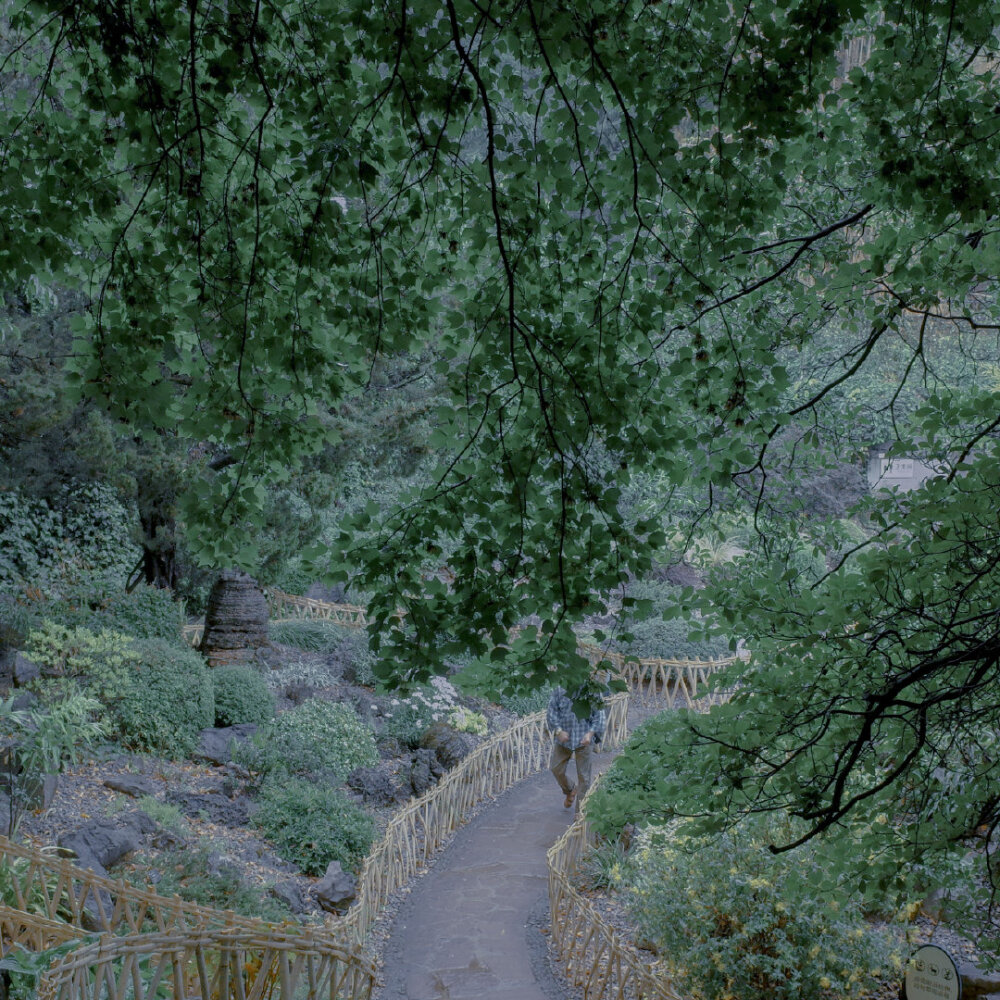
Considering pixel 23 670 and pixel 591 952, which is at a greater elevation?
pixel 23 670

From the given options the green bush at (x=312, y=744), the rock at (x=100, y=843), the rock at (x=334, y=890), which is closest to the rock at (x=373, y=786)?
the green bush at (x=312, y=744)

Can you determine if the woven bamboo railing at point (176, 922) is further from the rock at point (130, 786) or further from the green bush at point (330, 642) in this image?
the green bush at point (330, 642)

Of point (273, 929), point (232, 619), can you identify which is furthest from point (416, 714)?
point (273, 929)

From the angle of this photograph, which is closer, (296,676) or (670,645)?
(296,676)

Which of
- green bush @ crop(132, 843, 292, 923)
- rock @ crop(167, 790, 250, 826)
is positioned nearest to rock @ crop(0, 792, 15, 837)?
green bush @ crop(132, 843, 292, 923)

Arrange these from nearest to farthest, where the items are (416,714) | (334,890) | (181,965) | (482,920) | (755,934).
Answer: (181,965) → (755,934) → (334,890) → (482,920) → (416,714)

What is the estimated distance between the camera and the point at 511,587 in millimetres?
3160

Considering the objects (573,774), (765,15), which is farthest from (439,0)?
(573,774)

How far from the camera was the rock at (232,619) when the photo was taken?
11750mm

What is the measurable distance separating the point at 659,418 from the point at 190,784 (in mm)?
6499

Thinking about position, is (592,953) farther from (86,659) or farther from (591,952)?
(86,659)

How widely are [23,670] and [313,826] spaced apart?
3.34 m

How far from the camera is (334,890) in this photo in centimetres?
704

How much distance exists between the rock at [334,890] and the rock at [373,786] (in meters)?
1.91
